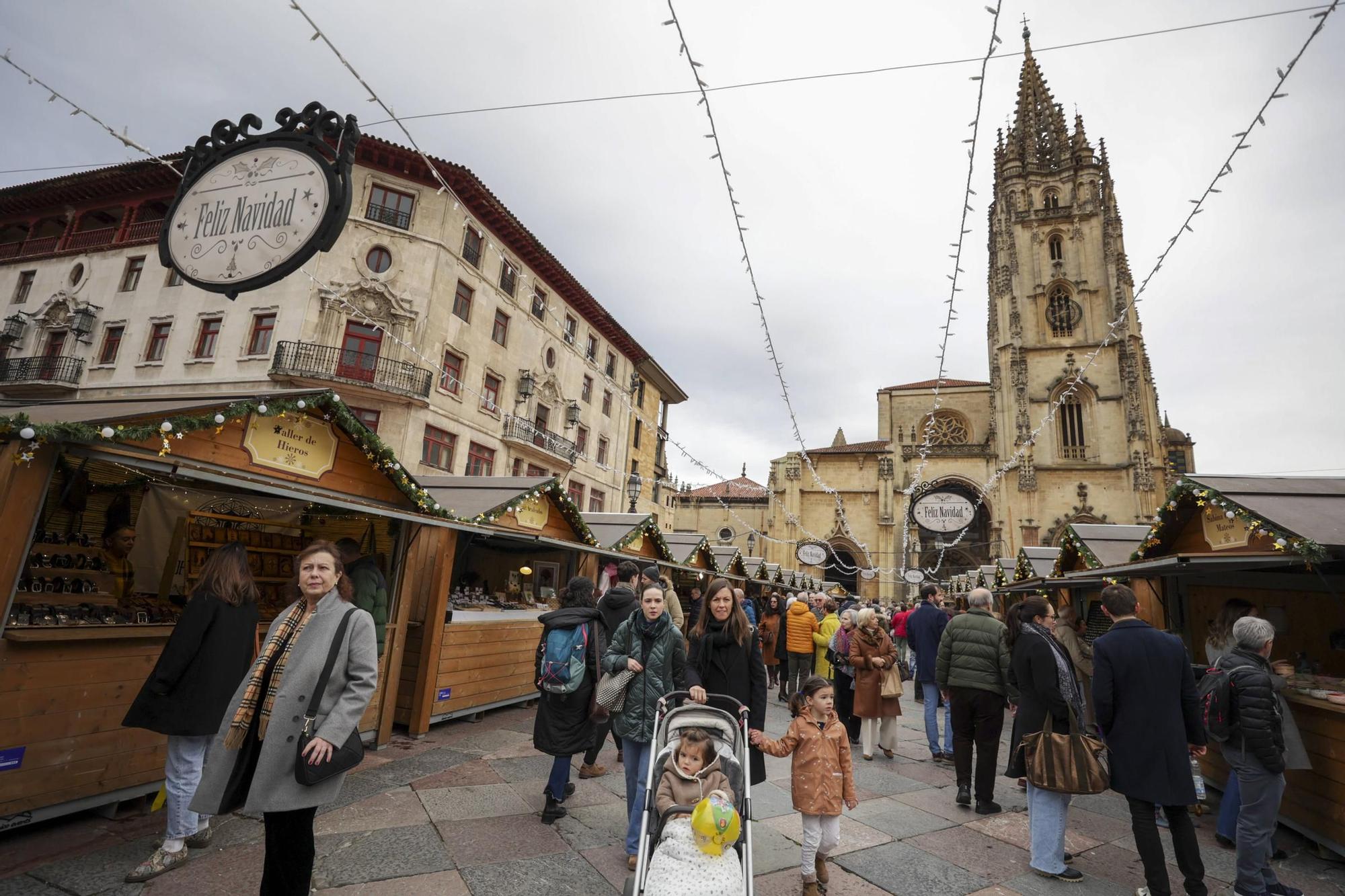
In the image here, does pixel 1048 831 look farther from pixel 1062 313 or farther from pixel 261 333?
pixel 1062 313

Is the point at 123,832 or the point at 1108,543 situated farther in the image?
the point at 1108,543

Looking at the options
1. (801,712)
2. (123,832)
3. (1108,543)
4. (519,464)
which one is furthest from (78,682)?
(519,464)

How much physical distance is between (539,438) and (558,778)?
2065 cm

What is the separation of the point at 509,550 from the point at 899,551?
3174cm

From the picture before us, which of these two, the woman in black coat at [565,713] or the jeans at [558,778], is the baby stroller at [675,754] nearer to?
the woman in black coat at [565,713]

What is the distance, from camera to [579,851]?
13.1 ft

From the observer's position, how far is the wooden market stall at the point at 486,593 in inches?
274

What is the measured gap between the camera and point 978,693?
17.6 ft

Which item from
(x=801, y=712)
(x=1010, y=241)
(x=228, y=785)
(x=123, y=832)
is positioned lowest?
(x=123, y=832)

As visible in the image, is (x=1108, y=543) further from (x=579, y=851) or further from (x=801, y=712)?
(x=579, y=851)

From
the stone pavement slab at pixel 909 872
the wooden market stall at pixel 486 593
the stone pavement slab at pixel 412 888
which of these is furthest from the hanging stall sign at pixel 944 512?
the stone pavement slab at pixel 412 888

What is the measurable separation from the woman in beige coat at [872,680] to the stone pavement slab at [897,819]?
150 centimetres

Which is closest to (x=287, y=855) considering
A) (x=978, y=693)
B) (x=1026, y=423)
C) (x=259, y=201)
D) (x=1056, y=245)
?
(x=259, y=201)

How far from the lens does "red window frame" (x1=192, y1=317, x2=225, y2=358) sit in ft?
62.8
